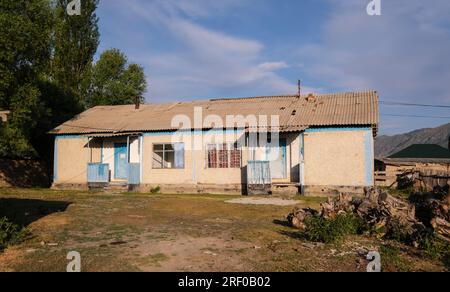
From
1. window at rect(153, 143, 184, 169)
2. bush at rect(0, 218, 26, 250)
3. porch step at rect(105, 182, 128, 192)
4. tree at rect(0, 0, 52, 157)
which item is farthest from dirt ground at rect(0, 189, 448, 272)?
porch step at rect(105, 182, 128, 192)

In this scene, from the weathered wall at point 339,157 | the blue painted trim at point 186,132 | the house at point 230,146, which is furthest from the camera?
the blue painted trim at point 186,132

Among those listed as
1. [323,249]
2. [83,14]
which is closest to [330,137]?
[323,249]

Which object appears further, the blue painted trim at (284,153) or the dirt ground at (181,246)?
the blue painted trim at (284,153)

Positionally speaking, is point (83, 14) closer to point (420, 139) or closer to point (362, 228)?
point (362, 228)

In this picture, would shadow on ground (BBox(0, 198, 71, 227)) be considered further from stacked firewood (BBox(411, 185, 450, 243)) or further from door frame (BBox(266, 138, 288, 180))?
door frame (BBox(266, 138, 288, 180))

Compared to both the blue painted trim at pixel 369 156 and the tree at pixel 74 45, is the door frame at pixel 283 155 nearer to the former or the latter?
the blue painted trim at pixel 369 156

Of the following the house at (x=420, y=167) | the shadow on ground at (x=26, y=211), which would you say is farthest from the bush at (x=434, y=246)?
the shadow on ground at (x=26, y=211)

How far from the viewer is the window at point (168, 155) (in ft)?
63.5

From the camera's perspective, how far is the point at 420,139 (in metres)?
88.8

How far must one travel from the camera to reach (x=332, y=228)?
7234 mm

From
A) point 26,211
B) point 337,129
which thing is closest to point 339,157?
point 337,129

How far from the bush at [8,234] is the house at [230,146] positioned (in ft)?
37.2
